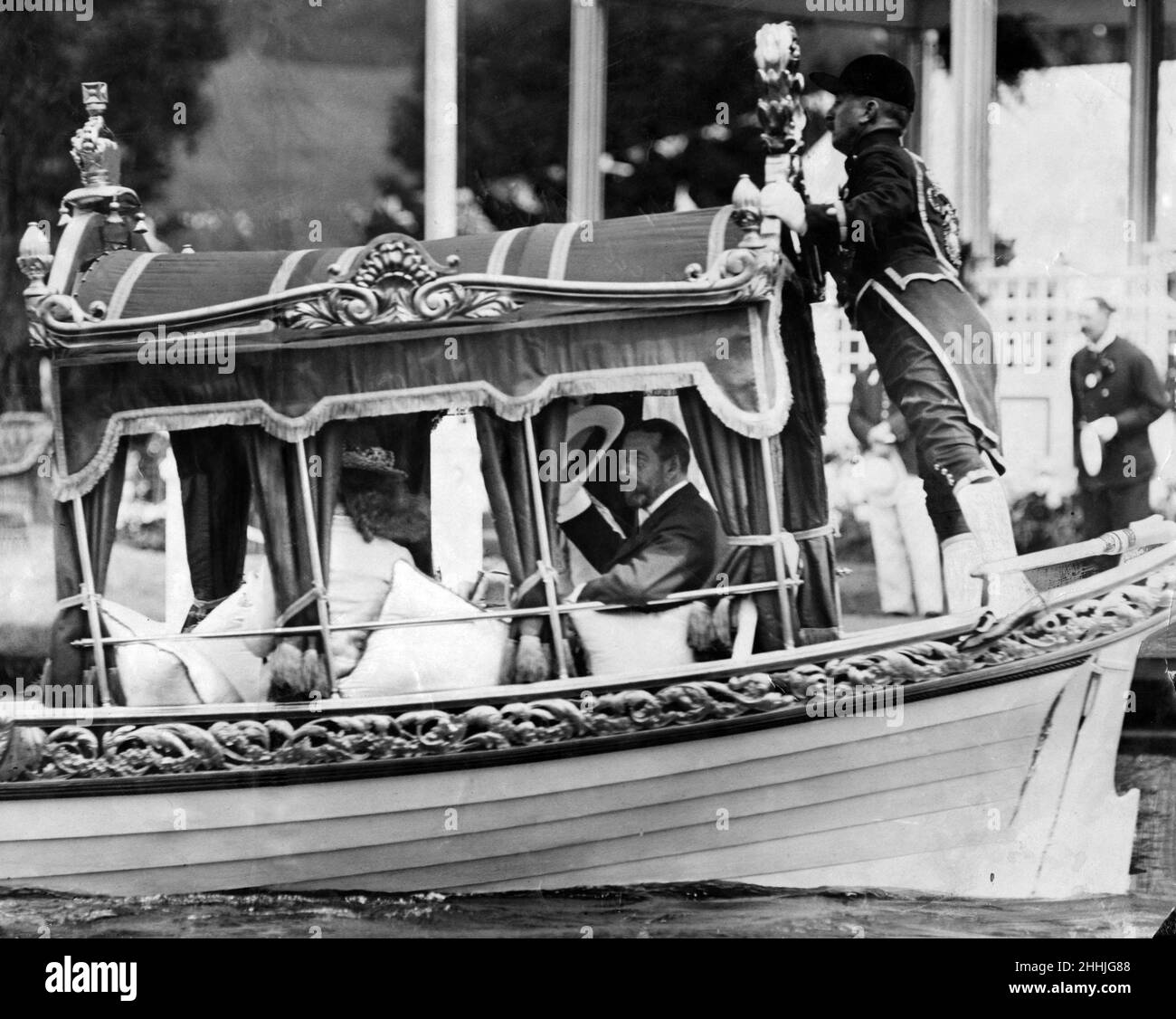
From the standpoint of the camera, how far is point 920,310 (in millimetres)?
6148

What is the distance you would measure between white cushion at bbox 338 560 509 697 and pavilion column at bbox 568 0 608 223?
1.38 metres

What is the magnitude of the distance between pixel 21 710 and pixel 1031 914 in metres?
3.54

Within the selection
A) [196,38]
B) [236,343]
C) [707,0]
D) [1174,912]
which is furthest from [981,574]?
[196,38]

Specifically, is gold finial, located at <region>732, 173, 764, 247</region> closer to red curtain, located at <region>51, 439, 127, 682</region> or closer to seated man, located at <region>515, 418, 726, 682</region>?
seated man, located at <region>515, 418, 726, 682</region>

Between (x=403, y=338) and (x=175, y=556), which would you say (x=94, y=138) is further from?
(x=175, y=556)

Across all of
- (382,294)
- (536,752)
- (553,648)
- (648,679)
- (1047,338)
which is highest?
(382,294)

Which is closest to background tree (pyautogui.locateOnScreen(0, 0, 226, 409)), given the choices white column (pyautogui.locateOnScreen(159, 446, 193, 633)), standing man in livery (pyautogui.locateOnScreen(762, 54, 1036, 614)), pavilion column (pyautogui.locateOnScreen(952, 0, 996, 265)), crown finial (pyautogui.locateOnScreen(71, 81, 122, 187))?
crown finial (pyautogui.locateOnScreen(71, 81, 122, 187))

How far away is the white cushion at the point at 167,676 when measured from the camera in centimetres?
618

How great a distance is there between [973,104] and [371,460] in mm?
2383

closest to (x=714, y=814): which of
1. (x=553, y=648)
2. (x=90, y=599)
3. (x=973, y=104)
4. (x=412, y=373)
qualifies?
(x=553, y=648)

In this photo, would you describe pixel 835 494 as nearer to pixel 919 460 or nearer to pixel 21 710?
pixel 919 460

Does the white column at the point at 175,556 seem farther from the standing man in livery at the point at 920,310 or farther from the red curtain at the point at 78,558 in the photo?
A: the standing man in livery at the point at 920,310

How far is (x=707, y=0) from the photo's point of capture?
6211 mm

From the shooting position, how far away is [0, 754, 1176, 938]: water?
6203mm
